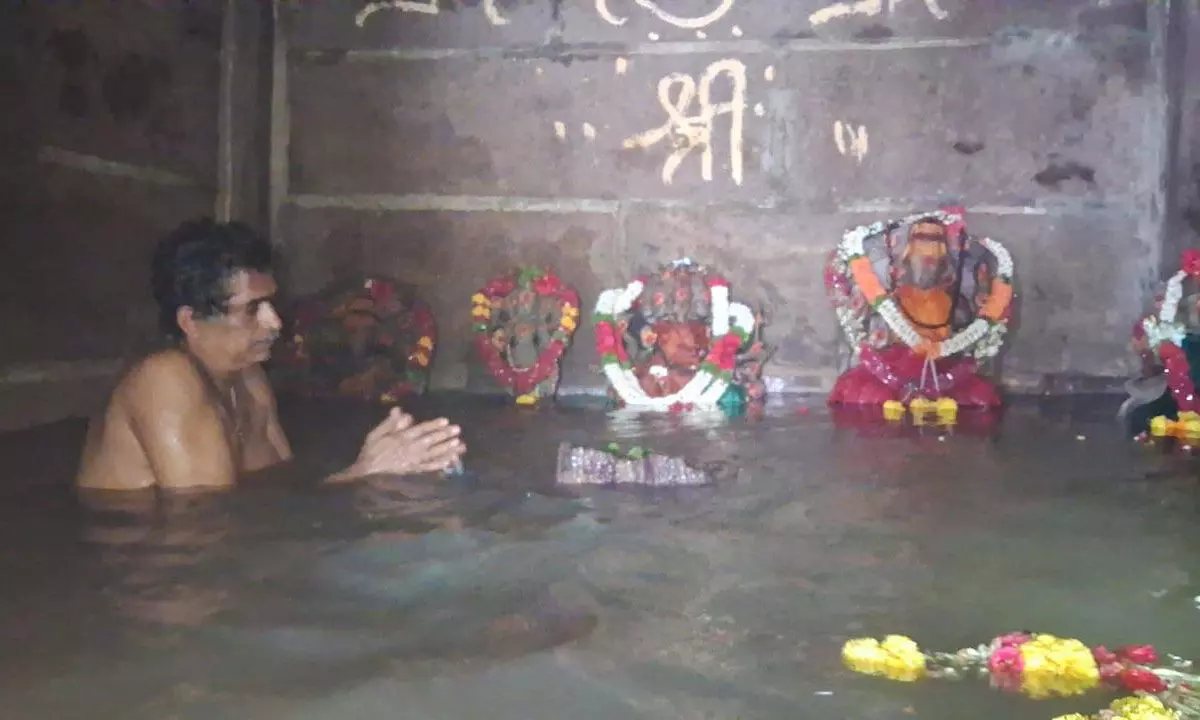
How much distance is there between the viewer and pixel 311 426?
487cm

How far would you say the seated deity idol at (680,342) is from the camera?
559 centimetres

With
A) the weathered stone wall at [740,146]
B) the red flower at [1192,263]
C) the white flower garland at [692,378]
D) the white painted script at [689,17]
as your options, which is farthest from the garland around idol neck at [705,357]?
the red flower at [1192,263]

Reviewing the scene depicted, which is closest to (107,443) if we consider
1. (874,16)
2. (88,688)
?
(88,688)

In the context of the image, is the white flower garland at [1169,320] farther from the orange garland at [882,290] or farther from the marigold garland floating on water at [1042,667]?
the marigold garland floating on water at [1042,667]

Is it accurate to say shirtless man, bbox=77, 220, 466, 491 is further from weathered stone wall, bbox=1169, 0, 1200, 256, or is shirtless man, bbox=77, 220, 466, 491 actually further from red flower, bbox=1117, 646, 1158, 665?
weathered stone wall, bbox=1169, 0, 1200, 256

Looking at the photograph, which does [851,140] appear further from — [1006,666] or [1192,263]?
[1006,666]

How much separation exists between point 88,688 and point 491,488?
1784mm

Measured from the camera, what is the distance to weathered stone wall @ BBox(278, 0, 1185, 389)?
19.1ft

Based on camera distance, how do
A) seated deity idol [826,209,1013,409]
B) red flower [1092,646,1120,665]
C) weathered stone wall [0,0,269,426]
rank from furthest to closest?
1. seated deity idol [826,209,1013,409]
2. weathered stone wall [0,0,269,426]
3. red flower [1092,646,1120,665]

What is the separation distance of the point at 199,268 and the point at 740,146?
339 centimetres

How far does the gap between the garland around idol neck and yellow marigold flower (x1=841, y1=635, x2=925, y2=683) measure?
11.4ft

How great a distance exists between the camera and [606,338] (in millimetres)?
5723

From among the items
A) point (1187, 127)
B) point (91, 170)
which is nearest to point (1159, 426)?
point (1187, 127)

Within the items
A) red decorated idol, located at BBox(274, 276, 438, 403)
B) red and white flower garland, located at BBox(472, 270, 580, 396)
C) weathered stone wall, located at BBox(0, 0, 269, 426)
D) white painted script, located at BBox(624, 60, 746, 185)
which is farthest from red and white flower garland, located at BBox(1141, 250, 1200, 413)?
weathered stone wall, located at BBox(0, 0, 269, 426)
